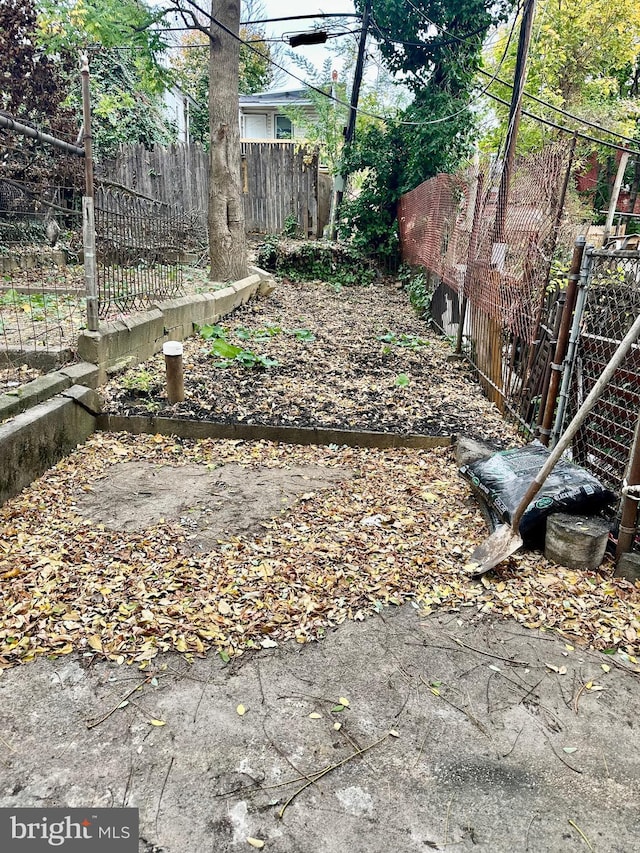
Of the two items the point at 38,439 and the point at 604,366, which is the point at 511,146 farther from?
the point at 38,439

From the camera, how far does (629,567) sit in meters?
2.79

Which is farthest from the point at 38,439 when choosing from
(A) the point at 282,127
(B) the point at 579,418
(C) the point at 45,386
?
(A) the point at 282,127

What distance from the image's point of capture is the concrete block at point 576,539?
9.29ft

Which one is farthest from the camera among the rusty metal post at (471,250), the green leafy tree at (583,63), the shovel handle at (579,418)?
the green leafy tree at (583,63)

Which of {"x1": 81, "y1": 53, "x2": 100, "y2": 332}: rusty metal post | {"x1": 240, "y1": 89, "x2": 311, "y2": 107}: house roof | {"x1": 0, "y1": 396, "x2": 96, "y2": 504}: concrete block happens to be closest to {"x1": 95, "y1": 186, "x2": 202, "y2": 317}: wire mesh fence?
{"x1": 81, "y1": 53, "x2": 100, "y2": 332}: rusty metal post

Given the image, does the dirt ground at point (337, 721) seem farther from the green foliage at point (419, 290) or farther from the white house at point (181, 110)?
the white house at point (181, 110)

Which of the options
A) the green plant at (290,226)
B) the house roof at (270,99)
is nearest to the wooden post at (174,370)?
the green plant at (290,226)

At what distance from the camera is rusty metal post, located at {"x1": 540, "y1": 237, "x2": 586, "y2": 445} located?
354 cm

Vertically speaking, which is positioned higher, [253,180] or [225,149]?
[253,180]

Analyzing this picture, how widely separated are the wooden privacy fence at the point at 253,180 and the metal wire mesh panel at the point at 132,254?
14.7 ft

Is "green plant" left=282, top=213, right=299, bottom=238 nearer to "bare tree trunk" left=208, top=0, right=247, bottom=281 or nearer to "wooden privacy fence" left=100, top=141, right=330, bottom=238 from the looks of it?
"wooden privacy fence" left=100, top=141, right=330, bottom=238

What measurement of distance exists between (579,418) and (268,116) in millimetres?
24178

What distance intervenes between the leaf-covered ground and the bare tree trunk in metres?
1.16

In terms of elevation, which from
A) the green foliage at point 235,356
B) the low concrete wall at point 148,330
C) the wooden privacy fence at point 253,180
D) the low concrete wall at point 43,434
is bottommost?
the low concrete wall at point 43,434
